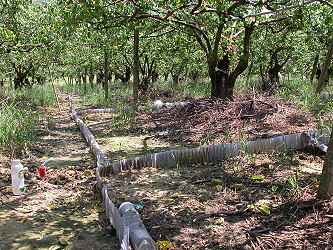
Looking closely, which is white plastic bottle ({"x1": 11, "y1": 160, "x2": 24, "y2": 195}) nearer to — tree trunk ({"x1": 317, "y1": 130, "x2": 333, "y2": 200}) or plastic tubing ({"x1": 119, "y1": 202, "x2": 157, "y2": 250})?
plastic tubing ({"x1": 119, "y1": 202, "x2": 157, "y2": 250})

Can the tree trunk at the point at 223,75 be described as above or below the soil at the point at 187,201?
above

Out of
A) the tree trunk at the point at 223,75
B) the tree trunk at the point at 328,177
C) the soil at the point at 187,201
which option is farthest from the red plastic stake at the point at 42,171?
the tree trunk at the point at 223,75

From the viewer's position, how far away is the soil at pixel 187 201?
8.64 ft

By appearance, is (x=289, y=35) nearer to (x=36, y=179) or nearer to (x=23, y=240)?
(x=36, y=179)

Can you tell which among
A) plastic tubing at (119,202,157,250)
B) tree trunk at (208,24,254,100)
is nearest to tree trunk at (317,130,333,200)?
plastic tubing at (119,202,157,250)

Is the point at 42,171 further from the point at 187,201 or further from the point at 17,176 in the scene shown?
the point at 187,201

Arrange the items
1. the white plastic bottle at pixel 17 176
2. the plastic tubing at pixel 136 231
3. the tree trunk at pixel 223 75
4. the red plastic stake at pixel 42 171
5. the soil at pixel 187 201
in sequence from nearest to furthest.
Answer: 1. the plastic tubing at pixel 136 231
2. the soil at pixel 187 201
3. the white plastic bottle at pixel 17 176
4. the red plastic stake at pixel 42 171
5. the tree trunk at pixel 223 75

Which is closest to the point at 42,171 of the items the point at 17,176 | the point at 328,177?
the point at 17,176

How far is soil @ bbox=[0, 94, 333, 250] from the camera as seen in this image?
263cm

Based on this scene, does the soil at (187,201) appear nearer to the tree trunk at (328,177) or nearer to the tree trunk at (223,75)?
the tree trunk at (328,177)

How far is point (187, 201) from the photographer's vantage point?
11.3 ft

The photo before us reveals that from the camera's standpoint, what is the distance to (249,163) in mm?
4352

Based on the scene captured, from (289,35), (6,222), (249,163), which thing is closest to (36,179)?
(6,222)

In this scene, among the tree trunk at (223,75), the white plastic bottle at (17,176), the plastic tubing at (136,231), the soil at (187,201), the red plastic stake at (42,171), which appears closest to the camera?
the plastic tubing at (136,231)
